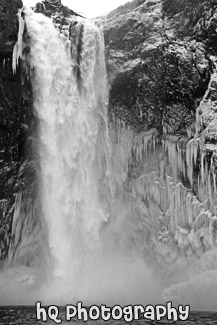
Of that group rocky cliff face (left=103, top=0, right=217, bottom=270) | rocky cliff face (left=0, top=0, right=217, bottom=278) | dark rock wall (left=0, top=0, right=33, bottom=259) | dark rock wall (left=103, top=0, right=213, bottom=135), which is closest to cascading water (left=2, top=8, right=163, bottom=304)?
dark rock wall (left=0, top=0, right=33, bottom=259)

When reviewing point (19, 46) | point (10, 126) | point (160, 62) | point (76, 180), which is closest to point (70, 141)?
point (76, 180)

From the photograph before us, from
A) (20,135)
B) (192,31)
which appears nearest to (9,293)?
(20,135)

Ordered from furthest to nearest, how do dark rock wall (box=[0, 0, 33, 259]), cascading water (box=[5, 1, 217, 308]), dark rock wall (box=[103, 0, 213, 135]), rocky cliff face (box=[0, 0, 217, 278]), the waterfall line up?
dark rock wall (box=[103, 0, 213, 135]) → the waterfall → rocky cliff face (box=[0, 0, 217, 278]) → dark rock wall (box=[0, 0, 33, 259]) → cascading water (box=[5, 1, 217, 308])

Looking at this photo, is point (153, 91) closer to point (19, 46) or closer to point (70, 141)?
point (70, 141)

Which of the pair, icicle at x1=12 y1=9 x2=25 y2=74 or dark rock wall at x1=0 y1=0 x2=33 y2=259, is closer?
dark rock wall at x1=0 y1=0 x2=33 y2=259

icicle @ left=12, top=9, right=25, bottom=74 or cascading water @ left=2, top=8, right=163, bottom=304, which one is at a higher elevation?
icicle @ left=12, top=9, right=25, bottom=74

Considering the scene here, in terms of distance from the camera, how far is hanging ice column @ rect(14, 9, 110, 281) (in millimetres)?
27781

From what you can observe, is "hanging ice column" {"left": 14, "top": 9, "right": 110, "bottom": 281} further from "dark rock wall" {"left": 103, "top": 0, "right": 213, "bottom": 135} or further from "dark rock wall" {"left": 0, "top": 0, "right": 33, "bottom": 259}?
"dark rock wall" {"left": 103, "top": 0, "right": 213, "bottom": 135}

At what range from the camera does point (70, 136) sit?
29.1 m

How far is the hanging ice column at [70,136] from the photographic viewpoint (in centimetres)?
2778

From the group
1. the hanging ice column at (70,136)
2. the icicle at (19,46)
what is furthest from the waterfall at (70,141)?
the icicle at (19,46)

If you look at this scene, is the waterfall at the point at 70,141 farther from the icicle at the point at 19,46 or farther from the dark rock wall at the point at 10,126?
the dark rock wall at the point at 10,126

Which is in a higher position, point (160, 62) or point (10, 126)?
point (160, 62)

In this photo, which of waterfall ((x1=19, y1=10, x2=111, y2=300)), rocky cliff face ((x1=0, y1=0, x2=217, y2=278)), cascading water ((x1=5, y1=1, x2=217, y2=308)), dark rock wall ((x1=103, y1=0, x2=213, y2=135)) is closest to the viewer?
cascading water ((x1=5, y1=1, x2=217, y2=308))
